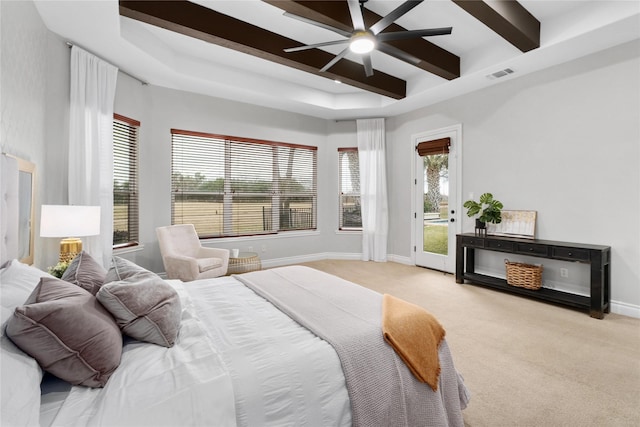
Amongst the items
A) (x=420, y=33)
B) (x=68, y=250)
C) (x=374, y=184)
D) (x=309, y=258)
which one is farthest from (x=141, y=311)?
(x=374, y=184)

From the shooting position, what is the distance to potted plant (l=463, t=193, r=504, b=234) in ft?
13.8

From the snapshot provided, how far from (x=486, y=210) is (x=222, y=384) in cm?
412

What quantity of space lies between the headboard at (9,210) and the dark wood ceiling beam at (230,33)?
1.80 metres

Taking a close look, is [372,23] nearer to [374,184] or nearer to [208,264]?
[374,184]

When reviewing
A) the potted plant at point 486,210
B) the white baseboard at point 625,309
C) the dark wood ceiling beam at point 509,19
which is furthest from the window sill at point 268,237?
the white baseboard at point 625,309

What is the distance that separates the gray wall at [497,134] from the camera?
2.73m

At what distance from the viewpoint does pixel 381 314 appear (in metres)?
1.74

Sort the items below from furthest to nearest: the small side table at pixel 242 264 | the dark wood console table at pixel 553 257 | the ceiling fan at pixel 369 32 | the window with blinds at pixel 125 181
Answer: the small side table at pixel 242 264, the window with blinds at pixel 125 181, the dark wood console table at pixel 553 257, the ceiling fan at pixel 369 32

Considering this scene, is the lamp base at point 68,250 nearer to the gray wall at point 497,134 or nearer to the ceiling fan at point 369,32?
the gray wall at point 497,134

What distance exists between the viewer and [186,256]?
168 inches

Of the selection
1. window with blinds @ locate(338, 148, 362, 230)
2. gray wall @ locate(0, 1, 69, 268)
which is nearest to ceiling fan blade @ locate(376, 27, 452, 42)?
gray wall @ locate(0, 1, 69, 268)

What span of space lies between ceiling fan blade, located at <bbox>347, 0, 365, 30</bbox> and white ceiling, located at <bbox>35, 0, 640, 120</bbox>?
0.62m

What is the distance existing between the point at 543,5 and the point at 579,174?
73.7 inches

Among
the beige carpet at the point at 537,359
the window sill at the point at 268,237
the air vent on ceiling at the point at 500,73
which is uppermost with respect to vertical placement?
the air vent on ceiling at the point at 500,73
